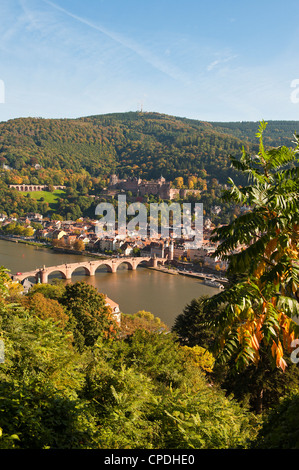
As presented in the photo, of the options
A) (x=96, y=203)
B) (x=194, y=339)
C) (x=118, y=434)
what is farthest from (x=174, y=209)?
Answer: (x=118, y=434)

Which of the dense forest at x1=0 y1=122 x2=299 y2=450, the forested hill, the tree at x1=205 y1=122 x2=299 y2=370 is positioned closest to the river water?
the dense forest at x1=0 y1=122 x2=299 y2=450

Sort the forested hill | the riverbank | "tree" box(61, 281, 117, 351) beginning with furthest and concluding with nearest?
1. the forested hill
2. the riverbank
3. "tree" box(61, 281, 117, 351)

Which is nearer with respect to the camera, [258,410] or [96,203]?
[258,410]

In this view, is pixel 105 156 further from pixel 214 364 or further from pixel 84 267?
pixel 214 364

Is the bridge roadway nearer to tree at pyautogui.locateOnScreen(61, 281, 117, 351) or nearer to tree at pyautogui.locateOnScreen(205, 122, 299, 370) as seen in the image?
tree at pyautogui.locateOnScreen(61, 281, 117, 351)

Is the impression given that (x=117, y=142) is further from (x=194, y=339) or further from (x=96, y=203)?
(x=194, y=339)

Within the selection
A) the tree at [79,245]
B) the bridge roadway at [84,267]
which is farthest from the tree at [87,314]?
the tree at [79,245]

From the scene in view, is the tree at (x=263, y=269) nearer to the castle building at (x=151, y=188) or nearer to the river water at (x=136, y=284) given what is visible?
the river water at (x=136, y=284)
